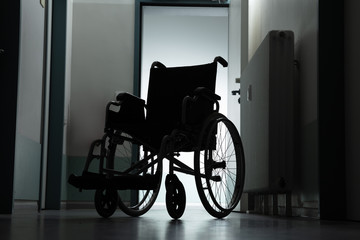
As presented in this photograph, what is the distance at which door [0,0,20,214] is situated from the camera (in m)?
3.09

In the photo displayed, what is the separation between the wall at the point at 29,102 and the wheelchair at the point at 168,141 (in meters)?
0.74

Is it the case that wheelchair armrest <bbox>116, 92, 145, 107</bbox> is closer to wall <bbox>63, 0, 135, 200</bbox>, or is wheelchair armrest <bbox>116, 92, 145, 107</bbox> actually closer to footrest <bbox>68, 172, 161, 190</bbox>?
footrest <bbox>68, 172, 161, 190</bbox>

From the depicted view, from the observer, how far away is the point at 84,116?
5.33m

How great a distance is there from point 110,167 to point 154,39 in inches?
176

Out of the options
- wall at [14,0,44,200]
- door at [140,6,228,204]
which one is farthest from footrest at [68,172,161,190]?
door at [140,6,228,204]

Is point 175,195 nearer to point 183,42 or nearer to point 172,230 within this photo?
point 172,230

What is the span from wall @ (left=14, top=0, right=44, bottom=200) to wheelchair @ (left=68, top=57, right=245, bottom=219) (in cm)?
74

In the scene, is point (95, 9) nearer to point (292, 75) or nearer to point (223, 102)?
point (223, 102)

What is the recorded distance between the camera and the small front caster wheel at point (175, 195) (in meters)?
2.66

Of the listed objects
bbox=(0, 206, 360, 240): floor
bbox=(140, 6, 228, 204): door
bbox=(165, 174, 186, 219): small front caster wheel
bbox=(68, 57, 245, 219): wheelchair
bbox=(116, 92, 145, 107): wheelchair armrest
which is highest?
bbox=(140, 6, 228, 204): door

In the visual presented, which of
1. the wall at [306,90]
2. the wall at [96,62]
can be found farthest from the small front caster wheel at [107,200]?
the wall at [96,62]

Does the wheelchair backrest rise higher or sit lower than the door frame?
lower

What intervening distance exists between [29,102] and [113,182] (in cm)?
145

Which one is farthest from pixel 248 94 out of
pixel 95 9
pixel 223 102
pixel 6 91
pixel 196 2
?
pixel 223 102
